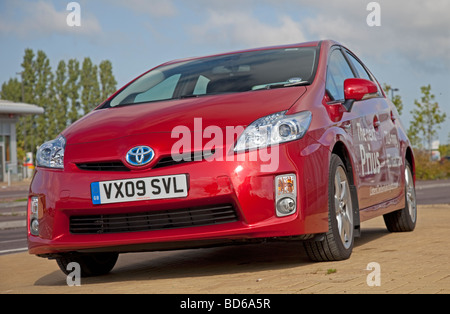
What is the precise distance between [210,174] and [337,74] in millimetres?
1981

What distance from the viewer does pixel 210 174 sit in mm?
4547

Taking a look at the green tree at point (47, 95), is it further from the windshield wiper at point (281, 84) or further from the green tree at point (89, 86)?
the windshield wiper at point (281, 84)

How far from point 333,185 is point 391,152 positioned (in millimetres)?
1994

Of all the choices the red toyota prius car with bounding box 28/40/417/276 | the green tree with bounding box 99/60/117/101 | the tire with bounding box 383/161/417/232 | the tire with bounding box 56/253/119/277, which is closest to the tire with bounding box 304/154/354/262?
the red toyota prius car with bounding box 28/40/417/276

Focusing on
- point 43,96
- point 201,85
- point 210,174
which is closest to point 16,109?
point 43,96

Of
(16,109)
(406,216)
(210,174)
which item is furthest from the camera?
(16,109)

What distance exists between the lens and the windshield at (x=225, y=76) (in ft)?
18.2

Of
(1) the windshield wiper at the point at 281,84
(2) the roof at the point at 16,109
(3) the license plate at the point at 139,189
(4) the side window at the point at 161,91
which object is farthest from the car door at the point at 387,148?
A: (2) the roof at the point at 16,109

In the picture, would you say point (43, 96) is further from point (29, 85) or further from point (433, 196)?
point (433, 196)

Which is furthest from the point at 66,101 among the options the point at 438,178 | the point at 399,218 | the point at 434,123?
the point at 399,218

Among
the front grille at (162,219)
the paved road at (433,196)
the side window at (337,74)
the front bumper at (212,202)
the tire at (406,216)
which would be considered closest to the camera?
the front bumper at (212,202)

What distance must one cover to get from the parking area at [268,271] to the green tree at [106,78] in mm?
78412
